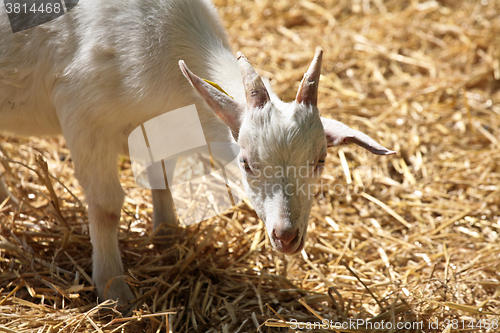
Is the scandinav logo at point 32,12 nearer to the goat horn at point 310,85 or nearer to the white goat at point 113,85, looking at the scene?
the white goat at point 113,85

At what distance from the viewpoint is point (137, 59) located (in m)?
2.38

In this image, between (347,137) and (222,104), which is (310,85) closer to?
(347,137)

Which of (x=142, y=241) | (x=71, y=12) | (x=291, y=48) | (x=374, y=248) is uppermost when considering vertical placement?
(x=71, y=12)

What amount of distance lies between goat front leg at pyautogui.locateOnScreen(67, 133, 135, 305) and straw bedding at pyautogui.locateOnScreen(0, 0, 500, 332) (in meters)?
0.10

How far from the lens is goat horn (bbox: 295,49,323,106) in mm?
2074

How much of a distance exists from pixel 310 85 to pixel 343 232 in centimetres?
162

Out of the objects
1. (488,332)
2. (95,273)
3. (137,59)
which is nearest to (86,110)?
(137,59)

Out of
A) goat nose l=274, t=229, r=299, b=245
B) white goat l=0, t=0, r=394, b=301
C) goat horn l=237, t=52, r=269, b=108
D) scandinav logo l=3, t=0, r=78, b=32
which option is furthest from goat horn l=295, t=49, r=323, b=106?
scandinav logo l=3, t=0, r=78, b=32

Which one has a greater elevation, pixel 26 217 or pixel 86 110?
pixel 86 110

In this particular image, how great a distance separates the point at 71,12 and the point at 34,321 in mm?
1599

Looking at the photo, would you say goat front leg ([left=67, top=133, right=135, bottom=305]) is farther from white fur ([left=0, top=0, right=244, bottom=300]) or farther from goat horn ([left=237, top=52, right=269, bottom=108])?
goat horn ([left=237, top=52, right=269, bottom=108])

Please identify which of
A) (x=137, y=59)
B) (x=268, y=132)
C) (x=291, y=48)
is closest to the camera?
(x=268, y=132)

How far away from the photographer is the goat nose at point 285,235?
1.98 metres

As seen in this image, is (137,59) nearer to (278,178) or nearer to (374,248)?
(278,178)
